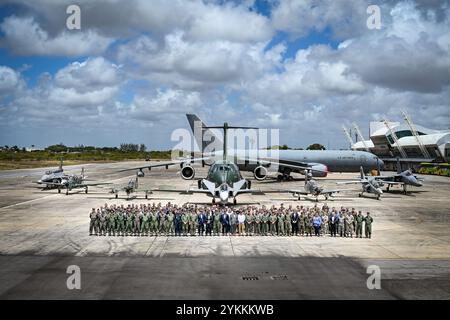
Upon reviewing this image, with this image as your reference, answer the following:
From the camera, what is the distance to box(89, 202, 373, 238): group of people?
18.8 m

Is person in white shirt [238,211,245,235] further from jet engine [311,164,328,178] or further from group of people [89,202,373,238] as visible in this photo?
jet engine [311,164,328,178]

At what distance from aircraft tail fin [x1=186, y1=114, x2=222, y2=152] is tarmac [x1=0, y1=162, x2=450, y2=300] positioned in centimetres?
3029

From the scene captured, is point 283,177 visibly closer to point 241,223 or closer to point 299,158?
point 299,158

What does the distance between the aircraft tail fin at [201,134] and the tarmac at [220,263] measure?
3029 cm

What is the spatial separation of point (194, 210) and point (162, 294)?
28.8 feet

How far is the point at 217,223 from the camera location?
18891mm

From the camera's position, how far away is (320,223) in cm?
1897

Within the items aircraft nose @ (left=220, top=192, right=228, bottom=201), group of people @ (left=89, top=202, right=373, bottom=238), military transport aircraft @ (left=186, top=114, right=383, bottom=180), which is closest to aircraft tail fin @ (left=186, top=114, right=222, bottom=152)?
military transport aircraft @ (left=186, top=114, right=383, bottom=180)

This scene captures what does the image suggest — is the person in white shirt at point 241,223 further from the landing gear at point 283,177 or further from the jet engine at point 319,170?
the landing gear at point 283,177

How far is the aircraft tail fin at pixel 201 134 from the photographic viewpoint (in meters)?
52.1

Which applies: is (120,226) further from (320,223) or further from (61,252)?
(320,223)

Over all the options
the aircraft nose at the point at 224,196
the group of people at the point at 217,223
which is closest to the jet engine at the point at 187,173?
the aircraft nose at the point at 224,196

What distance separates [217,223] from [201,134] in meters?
35.3
